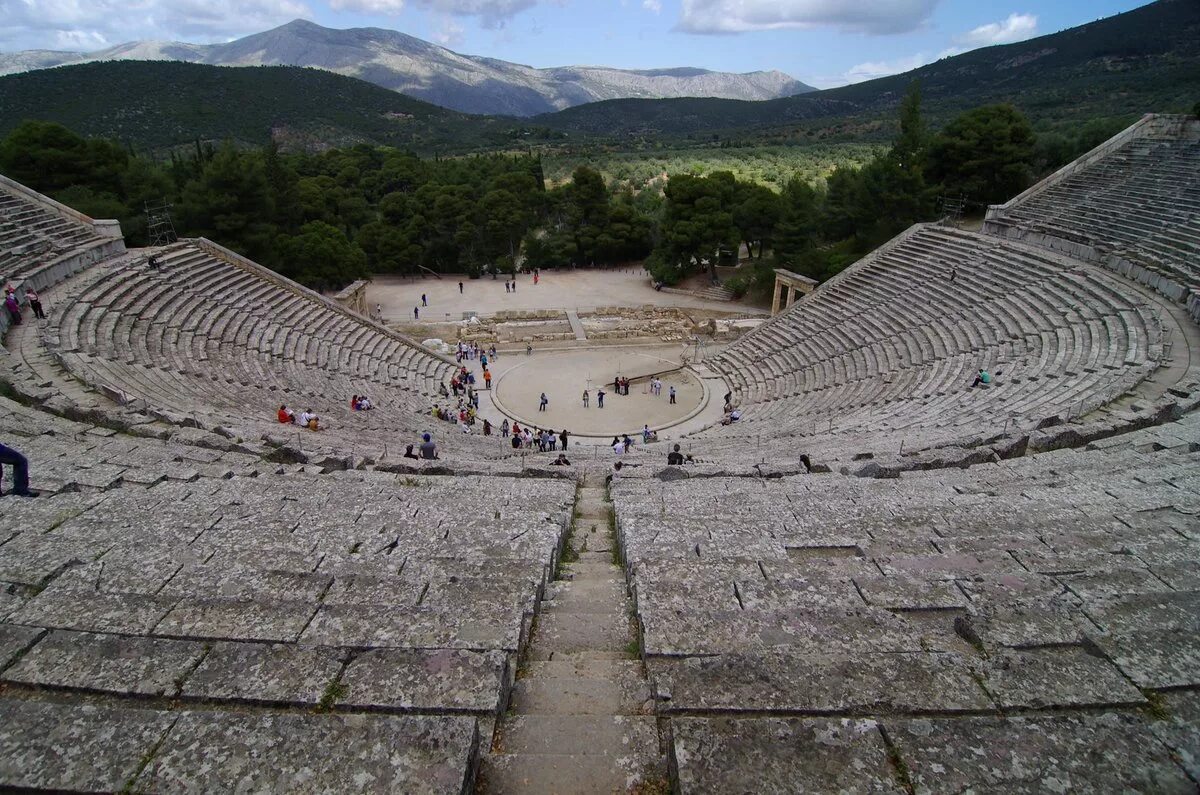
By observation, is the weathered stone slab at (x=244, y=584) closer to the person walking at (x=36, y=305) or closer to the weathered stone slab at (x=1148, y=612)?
the weathered stone slab at (x=1148, y=612)

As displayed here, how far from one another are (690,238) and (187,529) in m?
32.6

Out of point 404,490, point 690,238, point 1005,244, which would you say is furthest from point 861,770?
point 690,238

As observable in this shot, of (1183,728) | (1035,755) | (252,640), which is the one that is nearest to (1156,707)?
(1183,728)

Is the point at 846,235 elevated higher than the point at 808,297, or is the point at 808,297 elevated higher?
the point at 846,235

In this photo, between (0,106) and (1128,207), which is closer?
(1128,207)

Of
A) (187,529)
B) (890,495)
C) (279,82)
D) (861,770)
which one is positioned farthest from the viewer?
(279,82)

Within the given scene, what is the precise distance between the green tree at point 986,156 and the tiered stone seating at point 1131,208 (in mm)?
3621

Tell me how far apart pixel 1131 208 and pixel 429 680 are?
27.4m

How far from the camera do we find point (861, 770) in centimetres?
282

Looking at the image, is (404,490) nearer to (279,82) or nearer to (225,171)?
(225,171)

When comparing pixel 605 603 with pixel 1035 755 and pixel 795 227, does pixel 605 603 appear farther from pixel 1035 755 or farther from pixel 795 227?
pixel 795 227

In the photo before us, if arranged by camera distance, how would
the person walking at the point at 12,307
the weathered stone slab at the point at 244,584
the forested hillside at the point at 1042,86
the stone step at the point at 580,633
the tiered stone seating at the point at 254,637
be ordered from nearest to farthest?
the tiered stone seating at the point at 254,637
the weathered stone slab at the point at 244,584
the stone step at the point at 580,633
the person walking at the point at 12,307
the forested hillside at the point at 1042,86

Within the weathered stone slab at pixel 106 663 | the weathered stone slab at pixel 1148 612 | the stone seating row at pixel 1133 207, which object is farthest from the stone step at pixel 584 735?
the stone seating row at pixel 1133 207

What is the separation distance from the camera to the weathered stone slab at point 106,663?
3.34 m
